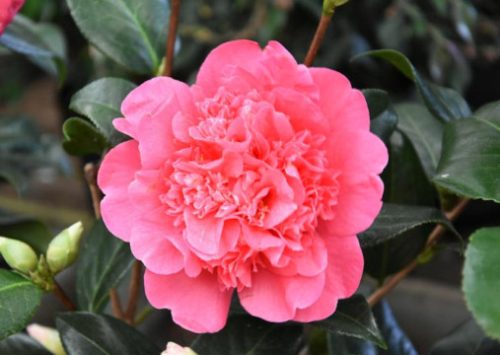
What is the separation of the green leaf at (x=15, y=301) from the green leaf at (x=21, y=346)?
0.33ft

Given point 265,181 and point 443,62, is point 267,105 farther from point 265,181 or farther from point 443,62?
point 443,62

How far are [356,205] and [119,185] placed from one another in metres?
0.16

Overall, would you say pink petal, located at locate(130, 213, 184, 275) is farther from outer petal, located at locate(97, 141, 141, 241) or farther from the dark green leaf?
the dark green leaf

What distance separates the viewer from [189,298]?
1.60 feet

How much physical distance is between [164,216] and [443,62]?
146 centimetres

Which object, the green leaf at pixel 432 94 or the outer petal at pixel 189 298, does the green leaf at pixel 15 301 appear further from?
the green leaf at pixel 432 94

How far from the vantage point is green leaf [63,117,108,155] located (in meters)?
0.61

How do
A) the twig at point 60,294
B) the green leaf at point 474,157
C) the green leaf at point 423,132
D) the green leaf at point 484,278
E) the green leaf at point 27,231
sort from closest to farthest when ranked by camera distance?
the green leaf at point 484,278, the green leaf at point 474,157, the twig at point 60,294, the green leaf at point 423,132, the green leaf at point 27,231

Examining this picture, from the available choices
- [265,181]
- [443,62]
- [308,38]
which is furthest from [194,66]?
[265,181]

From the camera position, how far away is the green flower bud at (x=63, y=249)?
0.59 metres

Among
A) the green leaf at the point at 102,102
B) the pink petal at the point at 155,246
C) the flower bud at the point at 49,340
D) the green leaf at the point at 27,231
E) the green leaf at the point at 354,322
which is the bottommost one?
the green leaf at the point at 27,231

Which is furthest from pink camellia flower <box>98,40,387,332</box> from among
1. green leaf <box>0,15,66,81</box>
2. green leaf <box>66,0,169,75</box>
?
green leaf <box>0,15,66,81</box>

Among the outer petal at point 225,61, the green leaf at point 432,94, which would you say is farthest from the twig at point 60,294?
the green leaf at point 432,94

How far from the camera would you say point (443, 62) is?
1814mm
